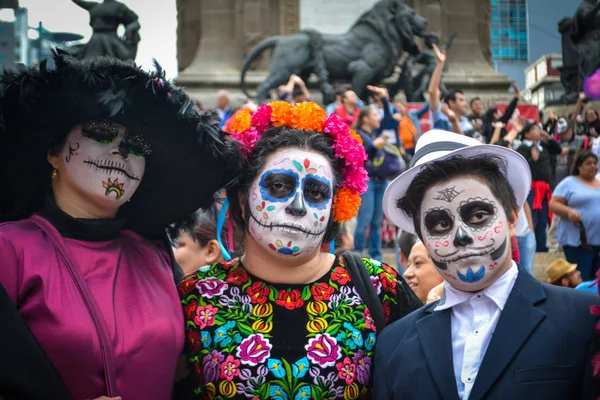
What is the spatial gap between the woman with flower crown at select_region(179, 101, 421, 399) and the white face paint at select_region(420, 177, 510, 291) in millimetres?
546

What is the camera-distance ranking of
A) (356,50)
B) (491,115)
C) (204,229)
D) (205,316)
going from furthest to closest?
(356,50) → (491,115) → (204,229) → (205,316)

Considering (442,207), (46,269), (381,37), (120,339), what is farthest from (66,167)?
(381,37)

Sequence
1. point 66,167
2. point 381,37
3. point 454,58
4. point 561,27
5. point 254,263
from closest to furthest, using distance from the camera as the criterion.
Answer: point 66,167, point 254,263, point 381,37, point 454,58, point 561,27

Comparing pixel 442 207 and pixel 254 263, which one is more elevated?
pixel 442 207

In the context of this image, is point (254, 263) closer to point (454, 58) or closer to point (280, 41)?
point (280, 41)

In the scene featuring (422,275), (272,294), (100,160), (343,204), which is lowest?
(422,275)

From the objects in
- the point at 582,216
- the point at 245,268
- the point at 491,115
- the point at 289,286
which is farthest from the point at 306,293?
the point at 491,115

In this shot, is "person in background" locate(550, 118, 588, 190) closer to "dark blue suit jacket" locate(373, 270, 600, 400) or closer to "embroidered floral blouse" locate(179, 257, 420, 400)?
"embroidered floral blouse" locate(179, 257, 420, 400)

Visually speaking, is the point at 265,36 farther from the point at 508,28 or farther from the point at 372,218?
the point at 508,28

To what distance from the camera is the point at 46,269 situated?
3.54 metres

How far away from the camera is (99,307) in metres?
3.60

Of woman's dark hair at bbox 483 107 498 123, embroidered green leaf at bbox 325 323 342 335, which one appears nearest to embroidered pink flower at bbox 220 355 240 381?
embroidered green leaf at bbox 325 323 342 335

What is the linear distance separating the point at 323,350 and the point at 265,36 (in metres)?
15.5

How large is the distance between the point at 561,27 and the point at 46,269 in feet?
66.1
